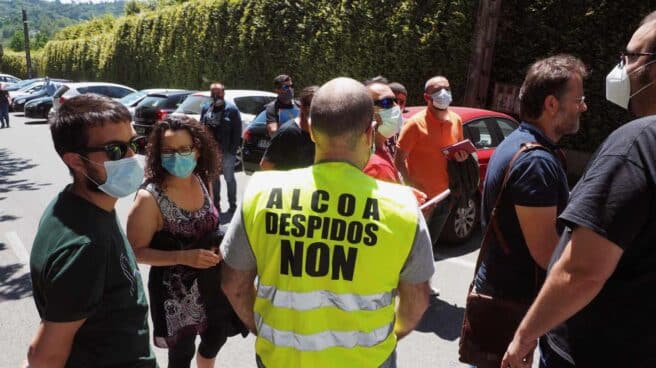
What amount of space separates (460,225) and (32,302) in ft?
14.5

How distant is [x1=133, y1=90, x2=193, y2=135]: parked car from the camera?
13242 millimetres

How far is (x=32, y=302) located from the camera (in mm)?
4934

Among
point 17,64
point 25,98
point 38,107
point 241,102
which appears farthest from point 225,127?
point 17,64

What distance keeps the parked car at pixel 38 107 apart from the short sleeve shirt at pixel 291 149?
20639 millimetres

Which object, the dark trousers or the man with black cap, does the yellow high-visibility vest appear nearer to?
the dark trousers

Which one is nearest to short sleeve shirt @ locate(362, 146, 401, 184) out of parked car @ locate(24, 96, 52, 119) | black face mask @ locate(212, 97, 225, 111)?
black face mask @ locate(212, 97, 225, 111)

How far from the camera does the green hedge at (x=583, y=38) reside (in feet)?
30.1

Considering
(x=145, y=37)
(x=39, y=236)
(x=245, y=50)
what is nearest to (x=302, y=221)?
(x=39, y=236)

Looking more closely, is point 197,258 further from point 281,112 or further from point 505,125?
point 505,125

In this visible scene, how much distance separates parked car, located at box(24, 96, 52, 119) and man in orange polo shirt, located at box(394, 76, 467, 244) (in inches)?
807

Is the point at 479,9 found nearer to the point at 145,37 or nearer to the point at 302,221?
the point at 302,221

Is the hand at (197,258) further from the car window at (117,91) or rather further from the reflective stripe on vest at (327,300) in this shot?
the car window at (117,91)

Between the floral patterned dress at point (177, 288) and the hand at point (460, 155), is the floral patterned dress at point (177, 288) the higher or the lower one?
the lower one

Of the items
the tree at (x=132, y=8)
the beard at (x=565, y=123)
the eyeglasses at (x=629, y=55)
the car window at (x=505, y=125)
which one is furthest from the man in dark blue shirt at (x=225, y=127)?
the tree at (x=132, y=8)
